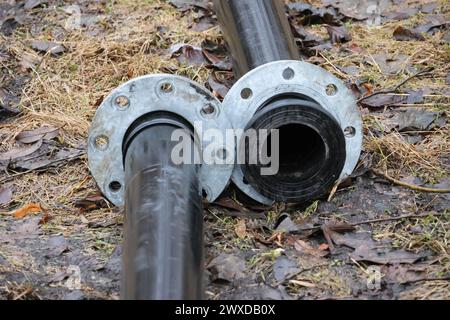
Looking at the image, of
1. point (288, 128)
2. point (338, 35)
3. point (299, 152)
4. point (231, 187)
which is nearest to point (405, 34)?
point (338, 35)

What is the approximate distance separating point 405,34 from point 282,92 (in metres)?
2.02

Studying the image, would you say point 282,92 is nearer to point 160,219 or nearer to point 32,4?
point 160,219

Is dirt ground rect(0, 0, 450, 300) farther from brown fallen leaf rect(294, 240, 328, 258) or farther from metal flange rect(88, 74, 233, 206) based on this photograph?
metal flange rect(88, 74, 233, 206)

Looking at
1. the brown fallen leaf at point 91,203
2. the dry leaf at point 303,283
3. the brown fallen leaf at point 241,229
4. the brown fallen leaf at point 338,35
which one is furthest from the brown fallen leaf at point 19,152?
the brown fallen leaf at point 338,35

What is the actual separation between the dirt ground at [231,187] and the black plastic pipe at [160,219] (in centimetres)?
35

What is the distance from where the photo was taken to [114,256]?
127 inches

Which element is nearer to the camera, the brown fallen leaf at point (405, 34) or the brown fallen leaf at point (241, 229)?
the brown fallen leaf at point (241, 229)

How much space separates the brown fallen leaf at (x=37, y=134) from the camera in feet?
13.8

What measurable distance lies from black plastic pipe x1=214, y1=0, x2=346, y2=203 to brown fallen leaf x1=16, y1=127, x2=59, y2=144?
1.14 metres

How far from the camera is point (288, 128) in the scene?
369 centimetres

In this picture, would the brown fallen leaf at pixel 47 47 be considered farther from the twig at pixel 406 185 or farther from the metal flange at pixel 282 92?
the twig at pixel 406 185

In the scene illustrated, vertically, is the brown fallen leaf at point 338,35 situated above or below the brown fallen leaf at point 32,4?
below
